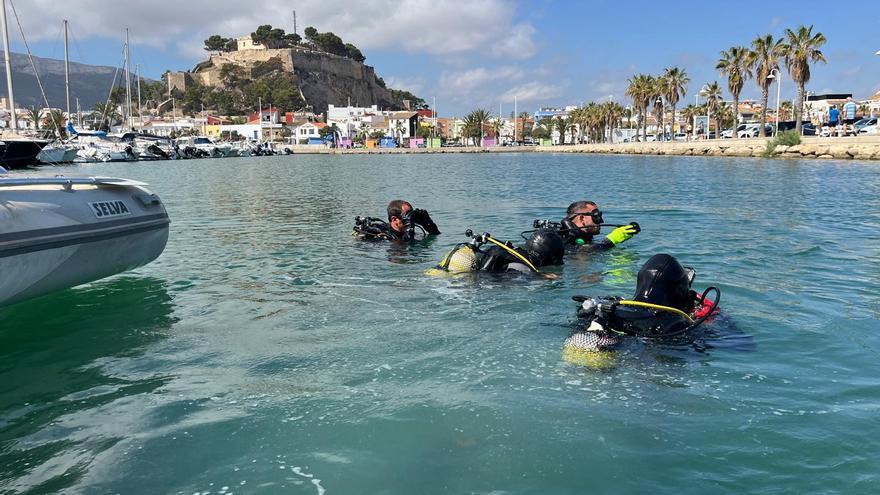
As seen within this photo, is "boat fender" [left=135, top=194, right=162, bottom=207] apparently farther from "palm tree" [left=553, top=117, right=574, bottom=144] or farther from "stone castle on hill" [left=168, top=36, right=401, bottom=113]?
"stone castle on hill" [left=168, top=36, right=401, bottom=113]

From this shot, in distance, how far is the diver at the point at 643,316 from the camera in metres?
6.00

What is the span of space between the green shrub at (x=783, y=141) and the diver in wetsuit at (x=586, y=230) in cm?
5009

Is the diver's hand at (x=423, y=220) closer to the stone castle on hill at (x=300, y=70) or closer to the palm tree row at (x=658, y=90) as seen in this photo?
the palm tree row at (x=658, y=90)

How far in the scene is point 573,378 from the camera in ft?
18.1

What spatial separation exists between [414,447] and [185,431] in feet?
5.79

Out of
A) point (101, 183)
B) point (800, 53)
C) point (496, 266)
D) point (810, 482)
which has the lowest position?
point (810, 482)

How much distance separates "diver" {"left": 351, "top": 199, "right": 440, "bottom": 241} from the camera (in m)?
12.8

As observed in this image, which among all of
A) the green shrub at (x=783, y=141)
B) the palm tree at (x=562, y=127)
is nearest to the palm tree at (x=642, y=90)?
the green shrub at (x=783, y=141)

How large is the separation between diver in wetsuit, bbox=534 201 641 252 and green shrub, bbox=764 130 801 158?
50.1 meters

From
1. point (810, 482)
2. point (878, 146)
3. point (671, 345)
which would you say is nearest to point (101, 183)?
point (671, 345)

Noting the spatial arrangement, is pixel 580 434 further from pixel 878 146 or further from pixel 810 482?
pixel 878 146

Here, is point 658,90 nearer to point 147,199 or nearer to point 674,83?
point 674,83

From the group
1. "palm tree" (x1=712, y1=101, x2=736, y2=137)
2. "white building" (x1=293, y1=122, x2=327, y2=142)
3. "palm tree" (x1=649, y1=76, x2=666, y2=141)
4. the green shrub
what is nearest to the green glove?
the green shrub

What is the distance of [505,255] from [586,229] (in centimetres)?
324
